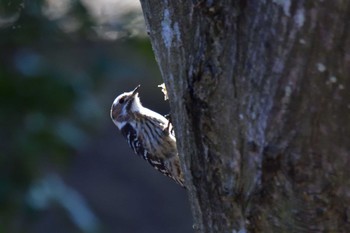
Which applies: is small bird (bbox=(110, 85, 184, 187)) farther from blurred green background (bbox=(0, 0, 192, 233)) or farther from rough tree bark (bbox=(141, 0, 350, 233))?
rough tree bark (bbox=(141, 0, 350, 233))

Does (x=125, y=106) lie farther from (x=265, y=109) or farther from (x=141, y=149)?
(x=265, y=109)

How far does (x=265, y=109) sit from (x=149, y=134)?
9.37 feet

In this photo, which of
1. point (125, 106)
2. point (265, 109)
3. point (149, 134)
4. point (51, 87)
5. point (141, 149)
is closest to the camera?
point (265, 109)

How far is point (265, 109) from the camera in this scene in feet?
8.35

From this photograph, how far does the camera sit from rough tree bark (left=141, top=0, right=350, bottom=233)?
2.45m

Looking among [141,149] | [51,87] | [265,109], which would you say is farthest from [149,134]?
[265,109]

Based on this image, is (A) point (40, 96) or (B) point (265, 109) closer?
(B) point (265, 109)

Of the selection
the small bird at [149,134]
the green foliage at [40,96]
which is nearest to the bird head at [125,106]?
the small bird at [149,134]

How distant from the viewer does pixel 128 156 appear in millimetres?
11156

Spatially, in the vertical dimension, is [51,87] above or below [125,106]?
above

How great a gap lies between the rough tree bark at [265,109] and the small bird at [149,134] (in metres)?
2.26

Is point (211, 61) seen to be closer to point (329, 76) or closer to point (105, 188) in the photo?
point (329, 76)

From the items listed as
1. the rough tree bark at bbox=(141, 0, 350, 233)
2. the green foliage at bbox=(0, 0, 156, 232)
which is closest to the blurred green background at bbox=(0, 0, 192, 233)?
the green foliage at bbox=(0, 0, 156, 232)

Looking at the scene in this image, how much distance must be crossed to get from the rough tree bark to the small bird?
2257 mm
